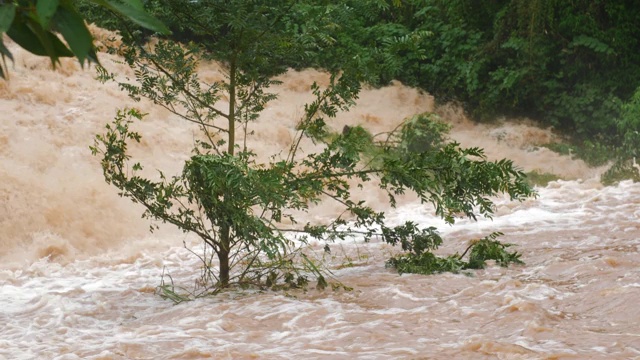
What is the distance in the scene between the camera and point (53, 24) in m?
1.01

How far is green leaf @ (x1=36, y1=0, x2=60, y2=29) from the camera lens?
980mm

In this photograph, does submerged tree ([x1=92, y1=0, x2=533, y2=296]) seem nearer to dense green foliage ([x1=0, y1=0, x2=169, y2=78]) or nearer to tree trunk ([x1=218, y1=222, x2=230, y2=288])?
tree trunk ([x1=218, y1=222, x2=230, y2=288])

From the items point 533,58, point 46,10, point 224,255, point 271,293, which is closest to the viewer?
point 46,10

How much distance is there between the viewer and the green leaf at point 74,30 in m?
0.99

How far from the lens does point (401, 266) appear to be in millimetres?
6035

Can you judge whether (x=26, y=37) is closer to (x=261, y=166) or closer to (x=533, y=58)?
(x=261, y=166)

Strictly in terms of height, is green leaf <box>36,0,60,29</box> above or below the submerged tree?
below

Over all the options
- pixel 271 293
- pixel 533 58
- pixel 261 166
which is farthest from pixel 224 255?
pixel 533 58

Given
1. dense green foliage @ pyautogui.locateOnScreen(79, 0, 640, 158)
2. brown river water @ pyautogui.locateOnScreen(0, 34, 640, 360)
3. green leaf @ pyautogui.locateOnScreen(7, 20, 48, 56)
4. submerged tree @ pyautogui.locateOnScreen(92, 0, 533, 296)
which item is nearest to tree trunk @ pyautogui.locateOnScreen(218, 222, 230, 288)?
submerged tree @ pyautogui.locateOnScreen(92, 0, 533, 296)

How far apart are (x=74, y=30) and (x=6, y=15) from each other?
0.08 metres

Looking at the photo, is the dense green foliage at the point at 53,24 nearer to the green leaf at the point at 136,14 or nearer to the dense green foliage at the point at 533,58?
the green leaf at the point at 136,14

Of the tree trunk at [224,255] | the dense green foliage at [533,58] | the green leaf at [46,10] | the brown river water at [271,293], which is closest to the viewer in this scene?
the green leaf at [46,10]

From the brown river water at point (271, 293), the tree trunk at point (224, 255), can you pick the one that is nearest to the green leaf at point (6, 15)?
the brown river water at point (271, 293)

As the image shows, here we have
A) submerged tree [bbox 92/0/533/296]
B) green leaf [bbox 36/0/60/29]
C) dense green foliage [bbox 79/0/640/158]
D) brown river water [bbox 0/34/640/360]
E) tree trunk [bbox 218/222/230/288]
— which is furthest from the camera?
dense green foliage [bbox 79/0/640/158]
